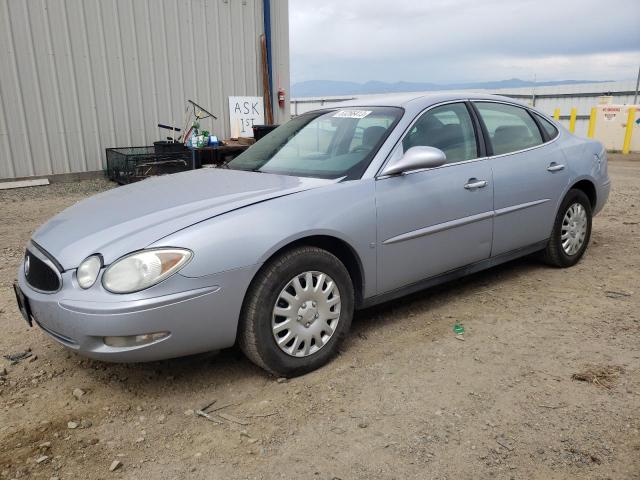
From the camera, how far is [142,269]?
2445 millimetres

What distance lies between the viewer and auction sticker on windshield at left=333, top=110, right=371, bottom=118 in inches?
146

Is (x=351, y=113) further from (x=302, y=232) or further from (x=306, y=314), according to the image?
(x=306, y=314)

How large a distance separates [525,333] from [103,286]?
8.47ft

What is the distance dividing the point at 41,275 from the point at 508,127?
347 cm

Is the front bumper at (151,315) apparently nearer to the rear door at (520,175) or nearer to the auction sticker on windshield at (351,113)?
the auction sticker on windshield at (351,113)

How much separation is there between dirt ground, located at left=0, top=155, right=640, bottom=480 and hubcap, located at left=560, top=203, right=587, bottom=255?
885 mm

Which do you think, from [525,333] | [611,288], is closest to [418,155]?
[525,333]

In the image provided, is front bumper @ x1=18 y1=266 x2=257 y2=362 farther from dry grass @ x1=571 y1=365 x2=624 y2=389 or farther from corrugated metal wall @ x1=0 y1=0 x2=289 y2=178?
corrugated metal wall @ x1=0 y1=0 x2=289 y2=178

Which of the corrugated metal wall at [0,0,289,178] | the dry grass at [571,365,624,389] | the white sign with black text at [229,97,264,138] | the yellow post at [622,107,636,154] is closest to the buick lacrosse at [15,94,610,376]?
the dry grass at [571,365,624,389]

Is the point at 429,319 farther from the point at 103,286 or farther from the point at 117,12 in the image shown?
the point at 117,12

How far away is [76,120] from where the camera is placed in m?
9.09

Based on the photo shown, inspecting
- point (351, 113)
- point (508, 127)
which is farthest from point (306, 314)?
point (508, 127)

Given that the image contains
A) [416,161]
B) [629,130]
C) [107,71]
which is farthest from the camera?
[629,130]

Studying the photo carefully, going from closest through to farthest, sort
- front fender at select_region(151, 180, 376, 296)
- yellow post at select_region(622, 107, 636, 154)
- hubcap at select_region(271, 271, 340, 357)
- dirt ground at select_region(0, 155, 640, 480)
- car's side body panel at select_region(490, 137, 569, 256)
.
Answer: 1. dirt ground at select_region(0, 155, 640, 480)
2. front fender at select_region(151, 180, 376, 296)
3. hubcap at select_region(271, 271, 340, 357)
4. car's side body panel at select_region(490, 137, 569, 256)
5. yellow post at select_region(622, 107, 636, 154)
